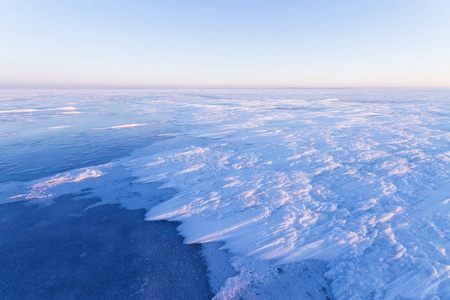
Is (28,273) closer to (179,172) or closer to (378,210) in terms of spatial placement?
(179,172)

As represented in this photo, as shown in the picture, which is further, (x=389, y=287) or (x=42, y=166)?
(x=42, y=166)

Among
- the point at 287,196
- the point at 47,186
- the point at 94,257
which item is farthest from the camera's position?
the point at 47,186

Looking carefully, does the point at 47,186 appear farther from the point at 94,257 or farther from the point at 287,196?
the point at 287,196

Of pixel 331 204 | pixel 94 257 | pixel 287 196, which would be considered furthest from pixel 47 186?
pixel 331 204

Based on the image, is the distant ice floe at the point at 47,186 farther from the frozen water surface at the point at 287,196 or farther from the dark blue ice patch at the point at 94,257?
the dark blue ice patch at the point at 94,257

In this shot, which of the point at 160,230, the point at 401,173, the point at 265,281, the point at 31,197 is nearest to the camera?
the point at 265,281

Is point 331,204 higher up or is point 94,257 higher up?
point 331,204

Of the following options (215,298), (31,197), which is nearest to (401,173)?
(215,298)

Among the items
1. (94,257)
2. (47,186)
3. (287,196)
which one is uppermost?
(287,196)
